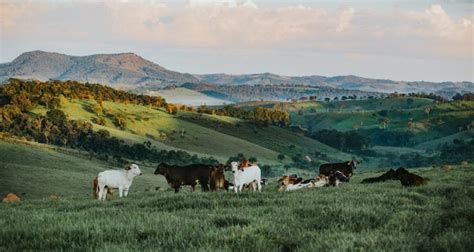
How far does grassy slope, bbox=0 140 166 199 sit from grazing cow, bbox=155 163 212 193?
25.9 metres

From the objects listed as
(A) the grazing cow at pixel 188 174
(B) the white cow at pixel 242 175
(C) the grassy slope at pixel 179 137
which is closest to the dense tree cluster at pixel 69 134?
(C) the grassy slope at pixel 179 137

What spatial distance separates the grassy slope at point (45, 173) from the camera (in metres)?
72.4

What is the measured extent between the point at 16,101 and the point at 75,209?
16430 centimetres

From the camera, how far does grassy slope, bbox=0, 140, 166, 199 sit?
72375 millimetres

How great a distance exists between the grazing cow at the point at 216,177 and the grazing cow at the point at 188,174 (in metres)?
0.18

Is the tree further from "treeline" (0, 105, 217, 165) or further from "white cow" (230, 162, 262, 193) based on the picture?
"white cow" (230, 162, 262, 193)

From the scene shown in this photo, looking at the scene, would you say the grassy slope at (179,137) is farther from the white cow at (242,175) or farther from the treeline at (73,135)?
the white cow at (242,175)

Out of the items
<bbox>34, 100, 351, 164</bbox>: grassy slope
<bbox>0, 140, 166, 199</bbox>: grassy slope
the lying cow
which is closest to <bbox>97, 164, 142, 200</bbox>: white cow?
the lying cow

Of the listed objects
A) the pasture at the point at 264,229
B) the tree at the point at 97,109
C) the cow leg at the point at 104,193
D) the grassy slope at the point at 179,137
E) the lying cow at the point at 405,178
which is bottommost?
the grassy slope at the point at 179,137

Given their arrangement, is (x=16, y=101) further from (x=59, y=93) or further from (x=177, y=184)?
(x=177, y=184)

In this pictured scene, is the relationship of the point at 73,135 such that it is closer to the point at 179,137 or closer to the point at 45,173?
the point at 179,137

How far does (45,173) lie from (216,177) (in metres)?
69.0

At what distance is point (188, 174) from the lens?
80.0ft

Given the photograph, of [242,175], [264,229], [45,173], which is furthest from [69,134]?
[264,229]
